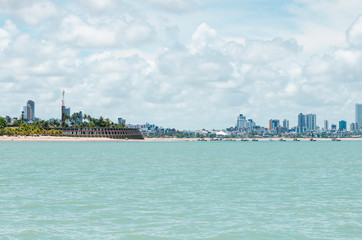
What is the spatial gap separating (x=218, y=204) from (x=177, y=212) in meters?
5.21

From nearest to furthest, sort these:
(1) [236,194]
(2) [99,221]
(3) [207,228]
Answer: (3) [207,228] → (2) [99,221] → (1) [236,194]

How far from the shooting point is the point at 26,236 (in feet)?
87.4

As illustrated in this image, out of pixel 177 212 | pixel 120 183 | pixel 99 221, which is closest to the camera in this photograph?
pixel 99 221

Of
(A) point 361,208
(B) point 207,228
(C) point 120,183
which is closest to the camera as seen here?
(B) point 207,228

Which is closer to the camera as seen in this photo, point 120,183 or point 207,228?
point 207,228

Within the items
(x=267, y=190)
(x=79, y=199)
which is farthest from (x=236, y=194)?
(x=79, y=199)

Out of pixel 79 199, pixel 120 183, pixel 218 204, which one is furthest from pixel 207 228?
pixel 120 183

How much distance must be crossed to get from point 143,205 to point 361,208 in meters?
17.4

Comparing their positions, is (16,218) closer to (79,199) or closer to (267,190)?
(79,199)

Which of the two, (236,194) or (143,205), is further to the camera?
(236,194)

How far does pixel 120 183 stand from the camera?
55.3 m

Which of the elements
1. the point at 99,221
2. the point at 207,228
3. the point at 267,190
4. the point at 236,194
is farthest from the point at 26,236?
the point at 267,190

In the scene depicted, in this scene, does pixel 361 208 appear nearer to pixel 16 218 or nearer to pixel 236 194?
pixel 236 194

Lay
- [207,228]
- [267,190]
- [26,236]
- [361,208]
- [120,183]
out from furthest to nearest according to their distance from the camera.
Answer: [120,183] → [267,190] → [361,208] → [207,228] → [26,236]
